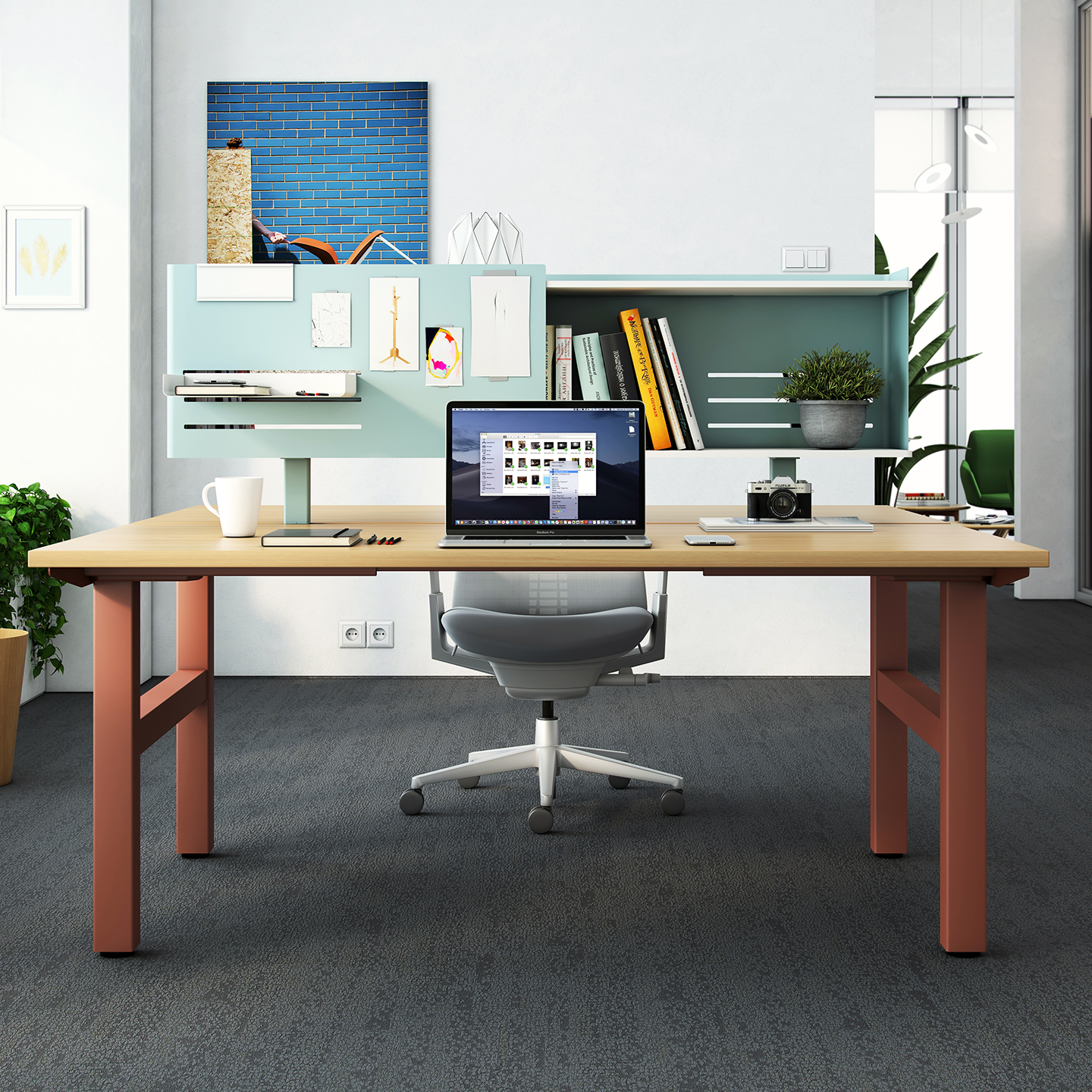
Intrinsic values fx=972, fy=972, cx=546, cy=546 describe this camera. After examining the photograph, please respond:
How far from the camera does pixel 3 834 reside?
7.38ft

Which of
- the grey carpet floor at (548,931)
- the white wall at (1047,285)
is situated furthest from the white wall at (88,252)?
the white wall at (1047,285)

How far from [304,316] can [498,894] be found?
4.16 ft

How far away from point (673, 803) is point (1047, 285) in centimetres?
435

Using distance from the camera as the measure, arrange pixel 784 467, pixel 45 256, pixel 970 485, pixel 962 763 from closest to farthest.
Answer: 1. pixel 962 763
2. pixel 784 467
3. pixel 45 256
4. pixel 970 485

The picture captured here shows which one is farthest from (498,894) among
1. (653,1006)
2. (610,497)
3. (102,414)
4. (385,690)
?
(102,414)

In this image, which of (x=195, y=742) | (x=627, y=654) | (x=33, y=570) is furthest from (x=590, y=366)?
(x=33, y=570)

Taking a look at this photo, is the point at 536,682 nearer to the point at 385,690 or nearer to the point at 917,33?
the point at 385,690

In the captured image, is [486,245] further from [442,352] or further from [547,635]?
[547,635]

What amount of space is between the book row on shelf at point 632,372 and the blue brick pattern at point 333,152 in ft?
5.41

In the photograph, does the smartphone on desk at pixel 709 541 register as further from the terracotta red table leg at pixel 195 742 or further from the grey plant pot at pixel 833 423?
the terracotta red table leg at pixel 195 742

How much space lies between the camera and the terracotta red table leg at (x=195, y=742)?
213cm

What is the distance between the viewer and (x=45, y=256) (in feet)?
11.2

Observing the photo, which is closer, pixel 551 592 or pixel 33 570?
pixel 551 592

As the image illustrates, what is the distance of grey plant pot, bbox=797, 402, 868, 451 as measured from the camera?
214cm
